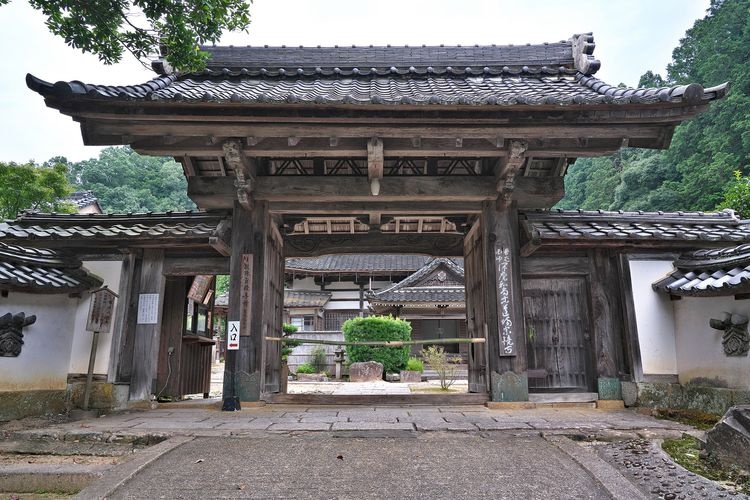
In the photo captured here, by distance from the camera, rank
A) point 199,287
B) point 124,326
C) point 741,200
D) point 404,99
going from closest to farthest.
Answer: point 404,99
point 124,326
point 199,287
point 741,200

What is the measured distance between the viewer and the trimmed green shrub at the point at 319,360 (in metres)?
→ 22.2

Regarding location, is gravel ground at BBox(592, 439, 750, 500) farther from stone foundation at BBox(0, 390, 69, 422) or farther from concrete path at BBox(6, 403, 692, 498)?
stone foundation at BBox(0, 390, 69, 422)

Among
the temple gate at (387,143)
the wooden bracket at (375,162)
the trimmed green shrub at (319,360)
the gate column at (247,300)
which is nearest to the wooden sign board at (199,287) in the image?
the temple gate at (387,143)

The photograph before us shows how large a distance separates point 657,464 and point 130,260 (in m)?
7.64

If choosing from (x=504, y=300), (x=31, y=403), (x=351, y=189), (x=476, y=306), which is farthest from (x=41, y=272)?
(x=476, y=306)

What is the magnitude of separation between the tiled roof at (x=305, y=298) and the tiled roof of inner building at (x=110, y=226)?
1716 centimetres

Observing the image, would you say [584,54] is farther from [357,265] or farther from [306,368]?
[357,265]

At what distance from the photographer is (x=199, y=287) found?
10.3 metres

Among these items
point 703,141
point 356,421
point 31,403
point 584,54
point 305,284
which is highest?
point 703,141

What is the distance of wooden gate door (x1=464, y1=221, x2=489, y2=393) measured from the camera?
8.45m

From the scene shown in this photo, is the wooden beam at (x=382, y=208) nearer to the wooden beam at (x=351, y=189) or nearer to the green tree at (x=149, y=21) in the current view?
the wooden beam at (x=351, y=189)

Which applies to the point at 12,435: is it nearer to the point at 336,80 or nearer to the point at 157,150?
the point at 157,150

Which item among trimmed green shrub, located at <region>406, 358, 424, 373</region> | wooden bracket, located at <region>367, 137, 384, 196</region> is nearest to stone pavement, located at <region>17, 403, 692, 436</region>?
wooden bracket, located at <region>367, 137, 384, 196</region>

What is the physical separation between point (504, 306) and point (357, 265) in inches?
732
